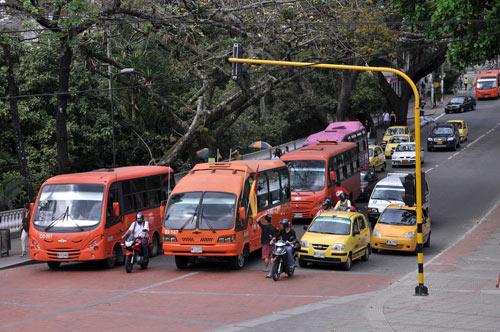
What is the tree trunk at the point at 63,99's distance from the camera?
29547 mm

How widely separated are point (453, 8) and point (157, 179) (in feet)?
37.7

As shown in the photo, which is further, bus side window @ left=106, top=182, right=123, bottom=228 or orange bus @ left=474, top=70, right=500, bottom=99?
orange bus @ left=474, top=70, right=500, bottom=99

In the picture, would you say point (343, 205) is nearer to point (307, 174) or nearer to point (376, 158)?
point (307, 174)

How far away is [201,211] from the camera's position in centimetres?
2455

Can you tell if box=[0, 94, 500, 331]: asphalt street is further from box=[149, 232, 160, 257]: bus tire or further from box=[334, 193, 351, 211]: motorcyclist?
box=[334, 193, 351, 211]: motorcyclist

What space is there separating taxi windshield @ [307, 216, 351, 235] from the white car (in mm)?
25490

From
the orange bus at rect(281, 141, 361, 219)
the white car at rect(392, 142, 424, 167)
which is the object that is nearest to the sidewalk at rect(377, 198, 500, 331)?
the orange bus at rect(281, 141, 361, 219)

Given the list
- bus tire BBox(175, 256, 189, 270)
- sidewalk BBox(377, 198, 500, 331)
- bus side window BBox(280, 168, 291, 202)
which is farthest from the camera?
bus side window BBox(280, 168, 291, 202)

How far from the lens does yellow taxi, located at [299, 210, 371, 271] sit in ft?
80.4

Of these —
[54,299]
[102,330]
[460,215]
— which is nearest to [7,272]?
[54,299]

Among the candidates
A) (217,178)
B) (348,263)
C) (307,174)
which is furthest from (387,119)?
(348,263)

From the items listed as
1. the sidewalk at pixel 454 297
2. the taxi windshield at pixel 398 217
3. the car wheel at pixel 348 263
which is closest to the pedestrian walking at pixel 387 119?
the sidewalk at pixel 454 297

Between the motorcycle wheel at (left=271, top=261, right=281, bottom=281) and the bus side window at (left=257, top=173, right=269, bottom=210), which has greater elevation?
the bus side window at (left=257, top=173, right=269, bottom=210)

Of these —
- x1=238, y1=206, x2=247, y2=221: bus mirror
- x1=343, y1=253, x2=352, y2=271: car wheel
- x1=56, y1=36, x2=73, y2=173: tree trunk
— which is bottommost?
x1=343, y1=253, x2=352, y2=271: car wheel
